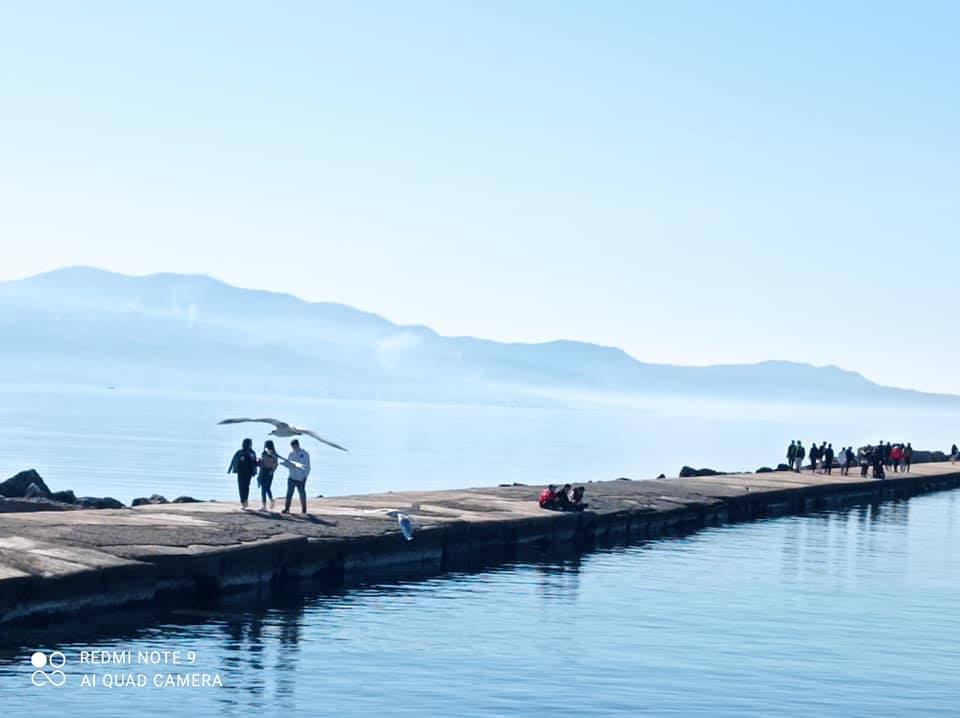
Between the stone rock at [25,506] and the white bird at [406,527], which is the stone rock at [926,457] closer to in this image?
the white bird at [406,527]

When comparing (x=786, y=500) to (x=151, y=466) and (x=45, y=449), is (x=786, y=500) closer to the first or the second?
(x=151, y=466)

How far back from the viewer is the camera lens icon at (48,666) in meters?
20.2

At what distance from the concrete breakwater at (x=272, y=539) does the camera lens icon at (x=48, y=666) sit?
50.3 inches

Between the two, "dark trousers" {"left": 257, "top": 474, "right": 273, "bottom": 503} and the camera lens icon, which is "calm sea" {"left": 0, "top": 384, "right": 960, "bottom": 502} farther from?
the camera lens icon

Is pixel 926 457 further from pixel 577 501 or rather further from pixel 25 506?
pixel 25 506

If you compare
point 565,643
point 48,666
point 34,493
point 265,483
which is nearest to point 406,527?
point 265,483

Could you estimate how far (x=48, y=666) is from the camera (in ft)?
68.7

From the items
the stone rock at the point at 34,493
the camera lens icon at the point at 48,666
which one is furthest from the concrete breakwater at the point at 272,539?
the stone rock at the point at 34,493

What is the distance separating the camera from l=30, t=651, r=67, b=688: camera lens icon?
2017 centimetres

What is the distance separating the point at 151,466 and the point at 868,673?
78426 mm

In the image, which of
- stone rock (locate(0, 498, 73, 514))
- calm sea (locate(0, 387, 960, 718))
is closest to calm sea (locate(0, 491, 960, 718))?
calm sea (locate(0, 387, 960, 718))

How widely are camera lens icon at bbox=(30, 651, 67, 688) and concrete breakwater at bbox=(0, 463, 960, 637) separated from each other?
50.3 inches

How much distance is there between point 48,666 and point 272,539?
8.81 m

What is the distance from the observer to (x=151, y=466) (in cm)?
9788
